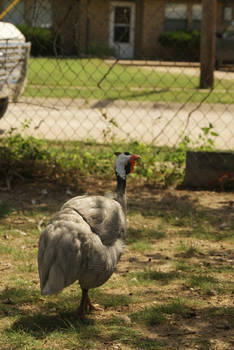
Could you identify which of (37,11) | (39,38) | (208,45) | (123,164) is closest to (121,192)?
(123,164)

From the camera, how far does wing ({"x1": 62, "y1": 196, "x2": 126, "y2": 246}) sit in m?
3.75

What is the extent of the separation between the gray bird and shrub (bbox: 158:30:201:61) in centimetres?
2434

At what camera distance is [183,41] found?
27578mm

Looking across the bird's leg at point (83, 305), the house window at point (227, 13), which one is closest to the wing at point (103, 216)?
the bird's leg at point (83, 305)

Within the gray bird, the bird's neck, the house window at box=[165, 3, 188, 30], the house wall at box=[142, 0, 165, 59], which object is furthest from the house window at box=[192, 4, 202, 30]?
the gray bird

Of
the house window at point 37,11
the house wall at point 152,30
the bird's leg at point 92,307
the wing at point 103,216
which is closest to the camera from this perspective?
the wing at point 103,216

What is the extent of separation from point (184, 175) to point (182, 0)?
76.4 feet

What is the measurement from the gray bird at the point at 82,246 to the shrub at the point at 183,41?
24.3m

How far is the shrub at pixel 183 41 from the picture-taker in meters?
Result: 27.6

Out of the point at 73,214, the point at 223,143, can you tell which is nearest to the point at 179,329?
the point at 73,214

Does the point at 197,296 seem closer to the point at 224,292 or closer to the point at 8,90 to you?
the point at 224,292

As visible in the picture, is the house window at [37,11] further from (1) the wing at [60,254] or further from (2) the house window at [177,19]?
(2) the house window at [177,19]

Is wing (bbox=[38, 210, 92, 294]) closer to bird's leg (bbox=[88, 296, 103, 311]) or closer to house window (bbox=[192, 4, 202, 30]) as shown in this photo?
bird's leg (bbox=[88, 296, 103, 311])

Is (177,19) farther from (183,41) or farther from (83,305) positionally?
(83,305)
